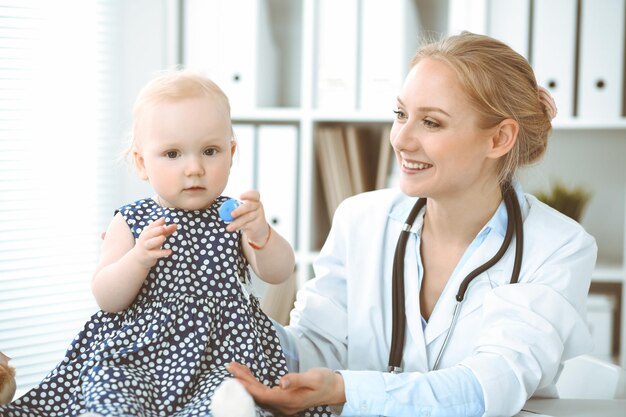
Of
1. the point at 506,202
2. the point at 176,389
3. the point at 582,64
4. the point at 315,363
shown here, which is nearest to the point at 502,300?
the point at 506,202

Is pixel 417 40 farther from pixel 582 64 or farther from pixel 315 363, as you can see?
pixel 315 363

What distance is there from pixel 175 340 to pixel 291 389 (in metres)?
0.20

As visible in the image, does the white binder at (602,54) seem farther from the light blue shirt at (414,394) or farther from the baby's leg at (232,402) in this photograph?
the baby's leg at (232,402)

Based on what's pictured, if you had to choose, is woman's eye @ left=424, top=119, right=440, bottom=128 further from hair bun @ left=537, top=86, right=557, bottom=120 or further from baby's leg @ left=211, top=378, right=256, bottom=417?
baby's leg @ left=211, top=378, right=256, bottom=417

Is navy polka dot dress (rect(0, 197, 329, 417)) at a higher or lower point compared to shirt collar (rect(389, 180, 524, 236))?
lower

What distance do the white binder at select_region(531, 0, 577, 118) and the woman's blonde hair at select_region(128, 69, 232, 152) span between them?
150cm

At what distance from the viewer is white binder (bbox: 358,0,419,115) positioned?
2572 mm

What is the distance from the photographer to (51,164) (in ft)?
7.94

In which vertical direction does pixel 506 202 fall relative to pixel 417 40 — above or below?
below

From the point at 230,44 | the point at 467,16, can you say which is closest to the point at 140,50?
the point at 230,44

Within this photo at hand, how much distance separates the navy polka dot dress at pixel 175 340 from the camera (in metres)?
1.15

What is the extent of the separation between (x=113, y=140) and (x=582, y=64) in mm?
1542

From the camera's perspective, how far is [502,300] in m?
1.39

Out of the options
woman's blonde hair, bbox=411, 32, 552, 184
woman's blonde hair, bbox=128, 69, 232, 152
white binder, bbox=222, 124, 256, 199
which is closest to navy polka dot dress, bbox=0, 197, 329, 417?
woman's blonde hair, bbox=128, 69, 232, 152
